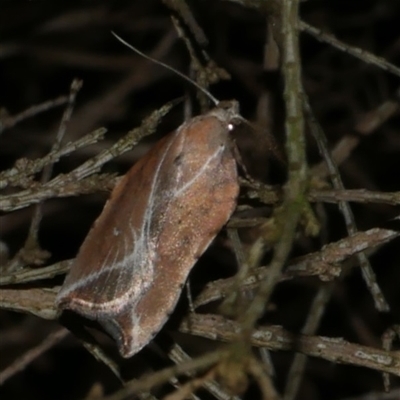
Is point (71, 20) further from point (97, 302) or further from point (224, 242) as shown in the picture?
point (97, 302)

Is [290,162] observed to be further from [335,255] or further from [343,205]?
[343,205]

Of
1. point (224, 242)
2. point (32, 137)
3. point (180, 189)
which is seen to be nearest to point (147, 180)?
point (180, 189)

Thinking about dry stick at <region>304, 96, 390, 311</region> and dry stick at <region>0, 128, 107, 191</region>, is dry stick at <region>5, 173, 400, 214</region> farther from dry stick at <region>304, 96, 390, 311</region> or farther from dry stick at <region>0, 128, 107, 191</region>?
dry stick at <region>304, 96, 390, 311</region>

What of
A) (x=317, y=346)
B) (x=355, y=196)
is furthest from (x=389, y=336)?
(x=355, y=196)

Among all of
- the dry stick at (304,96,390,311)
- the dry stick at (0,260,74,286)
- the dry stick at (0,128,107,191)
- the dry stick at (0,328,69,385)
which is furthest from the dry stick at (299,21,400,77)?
the dry stick at (0,328,69,385)

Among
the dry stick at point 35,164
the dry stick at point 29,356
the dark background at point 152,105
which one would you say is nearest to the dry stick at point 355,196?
the dry stick at point 35,164

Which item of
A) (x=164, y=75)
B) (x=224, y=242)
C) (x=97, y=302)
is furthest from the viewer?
(x=164, y=75)
